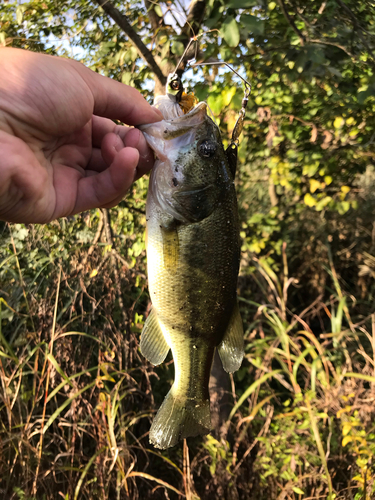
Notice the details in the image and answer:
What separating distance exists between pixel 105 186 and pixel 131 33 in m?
1.08

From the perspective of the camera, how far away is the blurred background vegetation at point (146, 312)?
241 centimetres

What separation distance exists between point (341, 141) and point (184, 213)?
9.94 ft

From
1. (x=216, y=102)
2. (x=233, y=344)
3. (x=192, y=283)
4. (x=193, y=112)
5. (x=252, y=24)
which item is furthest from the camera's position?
(x=216, y=102)

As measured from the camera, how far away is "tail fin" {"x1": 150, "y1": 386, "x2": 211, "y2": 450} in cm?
164

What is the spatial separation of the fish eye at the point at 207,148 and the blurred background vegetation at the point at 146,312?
71cm

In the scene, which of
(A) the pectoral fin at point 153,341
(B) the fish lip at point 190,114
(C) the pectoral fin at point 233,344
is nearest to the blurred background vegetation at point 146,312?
(B) the fish lip at point 190,114

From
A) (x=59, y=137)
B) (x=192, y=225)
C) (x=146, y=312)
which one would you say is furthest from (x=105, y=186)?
(x=146, y=312)

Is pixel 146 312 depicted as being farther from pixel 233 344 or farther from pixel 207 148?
pixel 207 148

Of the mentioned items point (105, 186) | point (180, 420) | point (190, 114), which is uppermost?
point (190, 114)

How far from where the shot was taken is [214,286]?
1.54 metres

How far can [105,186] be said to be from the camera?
1763mm

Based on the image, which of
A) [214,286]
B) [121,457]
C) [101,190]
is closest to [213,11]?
[101,190]

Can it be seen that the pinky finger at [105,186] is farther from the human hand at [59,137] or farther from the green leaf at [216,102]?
Answer: the green leaf at [216,102]

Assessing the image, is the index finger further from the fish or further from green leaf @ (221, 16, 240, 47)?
green leaf @ (221, 16, 240, 47)
